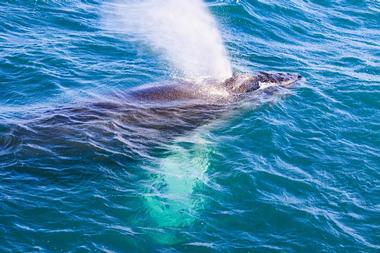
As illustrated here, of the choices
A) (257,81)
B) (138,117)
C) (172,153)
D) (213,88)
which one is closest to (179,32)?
(257,81)

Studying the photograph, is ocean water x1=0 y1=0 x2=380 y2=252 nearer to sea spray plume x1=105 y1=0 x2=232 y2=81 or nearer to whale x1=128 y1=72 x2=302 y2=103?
sea spray plume x1=105 y1=0 x2=232 y2=81

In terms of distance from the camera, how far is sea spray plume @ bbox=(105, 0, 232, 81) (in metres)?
30.3

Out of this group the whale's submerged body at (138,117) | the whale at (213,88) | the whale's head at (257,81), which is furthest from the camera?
the whale's head at (257,81)

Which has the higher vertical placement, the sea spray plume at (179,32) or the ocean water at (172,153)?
the sea spray plume at (179,32)

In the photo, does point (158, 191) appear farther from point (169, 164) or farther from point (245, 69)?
point (245, 69)

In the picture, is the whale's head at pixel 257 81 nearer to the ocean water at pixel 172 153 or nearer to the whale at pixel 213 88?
the whale at pixel 213 88

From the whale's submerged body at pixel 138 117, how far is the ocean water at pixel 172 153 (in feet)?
0.24

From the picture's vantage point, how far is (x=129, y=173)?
2041 cm

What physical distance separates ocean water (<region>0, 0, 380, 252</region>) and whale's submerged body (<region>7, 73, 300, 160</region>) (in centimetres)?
7

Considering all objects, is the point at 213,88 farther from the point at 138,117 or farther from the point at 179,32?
the point at 179,32

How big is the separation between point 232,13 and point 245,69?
9012mm

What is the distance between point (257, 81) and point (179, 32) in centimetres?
894

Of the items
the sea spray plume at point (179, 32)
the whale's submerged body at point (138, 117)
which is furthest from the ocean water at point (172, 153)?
the sea spray plume at point (179, 32)

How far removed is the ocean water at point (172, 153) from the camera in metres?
17.5
